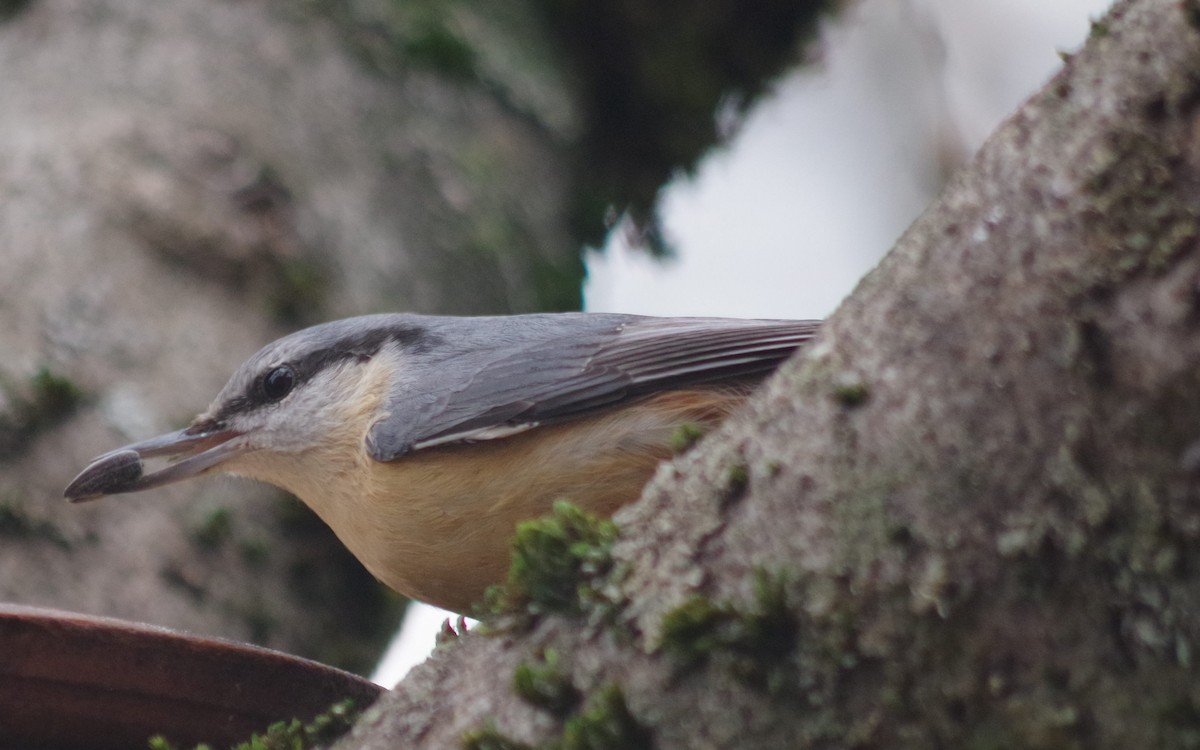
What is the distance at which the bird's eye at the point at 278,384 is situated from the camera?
349cm

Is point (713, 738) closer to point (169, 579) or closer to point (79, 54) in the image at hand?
point (169, 579)

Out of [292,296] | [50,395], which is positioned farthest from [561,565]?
[292,296]

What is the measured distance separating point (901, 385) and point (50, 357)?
3069mm

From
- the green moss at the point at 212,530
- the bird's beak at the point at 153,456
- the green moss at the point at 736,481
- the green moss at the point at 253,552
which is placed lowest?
the green moss at the point at 253,552

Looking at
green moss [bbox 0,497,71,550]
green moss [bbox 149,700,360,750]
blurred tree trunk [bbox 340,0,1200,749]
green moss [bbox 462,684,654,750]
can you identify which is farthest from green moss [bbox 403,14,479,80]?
green moss [bbox 462,684,654,750]

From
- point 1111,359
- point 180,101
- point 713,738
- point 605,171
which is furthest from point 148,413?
point 1111,359

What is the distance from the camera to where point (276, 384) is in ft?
11.5

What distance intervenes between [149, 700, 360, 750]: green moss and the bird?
693mm

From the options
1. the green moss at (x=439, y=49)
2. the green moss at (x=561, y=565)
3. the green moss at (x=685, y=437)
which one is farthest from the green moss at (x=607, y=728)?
the green moss at (x=439, y=49)

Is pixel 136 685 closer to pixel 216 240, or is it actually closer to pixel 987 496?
pixel 987 496

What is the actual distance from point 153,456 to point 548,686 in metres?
2.21

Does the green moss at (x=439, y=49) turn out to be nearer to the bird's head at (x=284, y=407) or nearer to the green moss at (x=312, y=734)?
the bird's head at (x=284, y=407)

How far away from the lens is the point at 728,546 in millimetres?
1453

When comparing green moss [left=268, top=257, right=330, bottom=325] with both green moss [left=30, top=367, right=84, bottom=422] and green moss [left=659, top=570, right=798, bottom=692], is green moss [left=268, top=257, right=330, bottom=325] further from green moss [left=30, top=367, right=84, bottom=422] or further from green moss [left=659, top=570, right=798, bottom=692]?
green moss [left=659, top=570, right=798, bottom=692]
